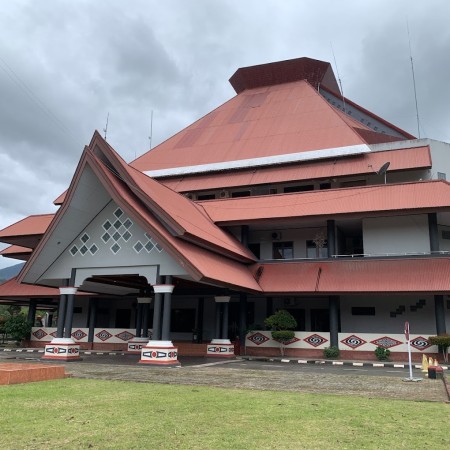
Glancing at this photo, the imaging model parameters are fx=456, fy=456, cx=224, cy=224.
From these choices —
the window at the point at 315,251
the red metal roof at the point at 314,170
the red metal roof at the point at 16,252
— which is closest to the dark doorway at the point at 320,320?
the window at the point at 315,251

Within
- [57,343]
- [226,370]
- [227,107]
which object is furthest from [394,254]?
[227,107]

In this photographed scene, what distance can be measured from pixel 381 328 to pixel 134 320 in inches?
631

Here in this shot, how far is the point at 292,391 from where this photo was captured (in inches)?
416

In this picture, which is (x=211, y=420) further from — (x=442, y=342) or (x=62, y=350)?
(x=442, y=342)

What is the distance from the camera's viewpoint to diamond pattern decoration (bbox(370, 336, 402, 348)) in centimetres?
2128

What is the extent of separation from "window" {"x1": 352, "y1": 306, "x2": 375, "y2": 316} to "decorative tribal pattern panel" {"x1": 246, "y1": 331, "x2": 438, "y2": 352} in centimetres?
221

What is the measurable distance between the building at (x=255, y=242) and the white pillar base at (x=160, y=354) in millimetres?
51

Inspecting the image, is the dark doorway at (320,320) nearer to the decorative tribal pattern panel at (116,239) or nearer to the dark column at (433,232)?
the dark column at (433,232)

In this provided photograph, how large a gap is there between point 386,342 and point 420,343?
1471 mm

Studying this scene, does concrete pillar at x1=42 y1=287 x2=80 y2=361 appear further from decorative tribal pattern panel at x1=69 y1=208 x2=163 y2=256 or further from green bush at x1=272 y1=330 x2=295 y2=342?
green bush at x1=272 y1=330 x2=295 y2=342

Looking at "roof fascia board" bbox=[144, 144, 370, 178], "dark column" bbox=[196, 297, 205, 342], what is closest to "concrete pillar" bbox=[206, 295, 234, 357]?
"dark column" bbox=[196, 297, 205, 342]

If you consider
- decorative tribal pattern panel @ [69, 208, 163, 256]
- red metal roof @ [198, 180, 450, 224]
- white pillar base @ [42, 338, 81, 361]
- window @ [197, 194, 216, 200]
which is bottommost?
white pillar base @ [42, 338, 81, 361]

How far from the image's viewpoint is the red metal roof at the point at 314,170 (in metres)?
26.2

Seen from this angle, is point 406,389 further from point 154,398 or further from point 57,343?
point 57,343
